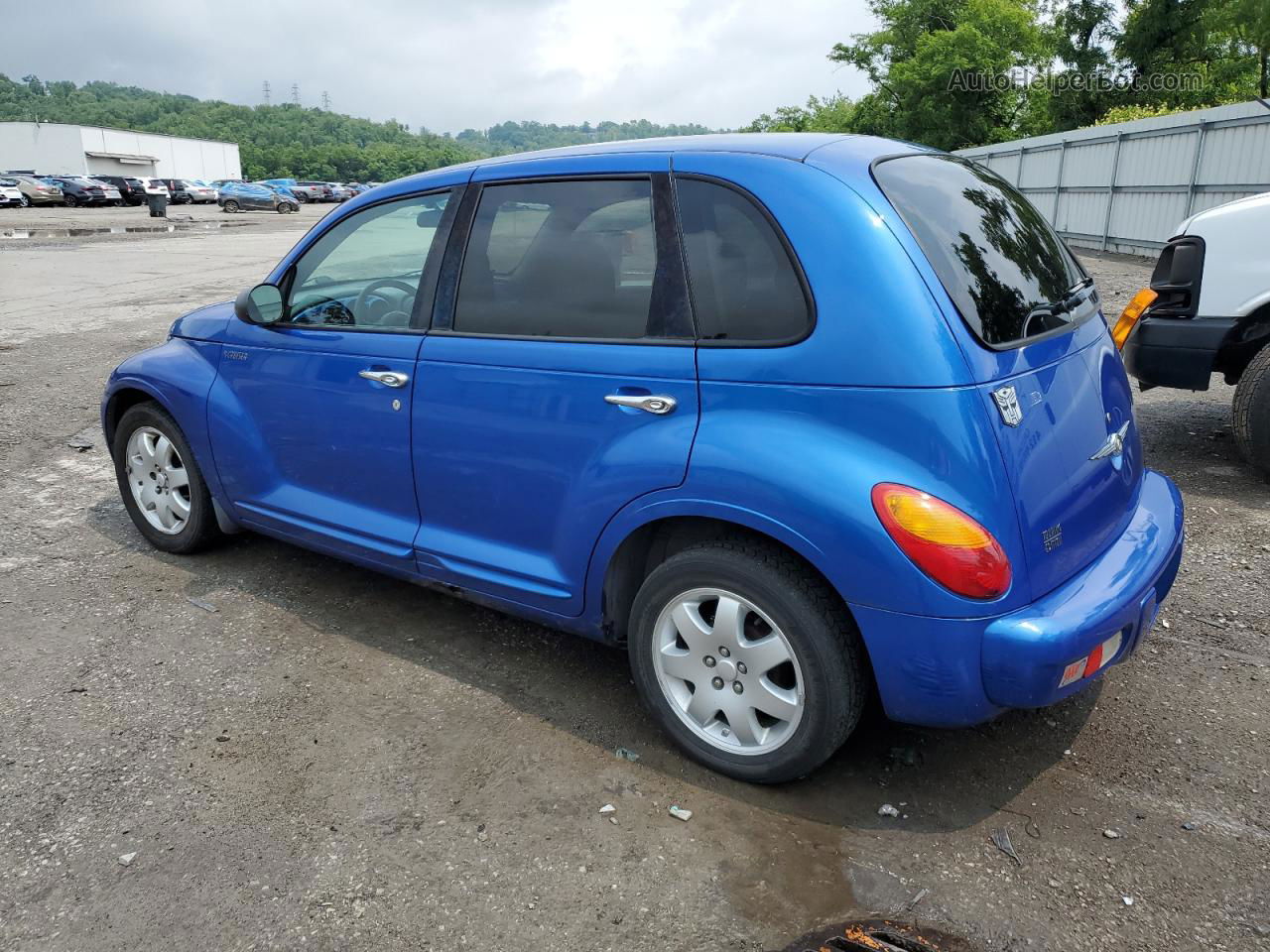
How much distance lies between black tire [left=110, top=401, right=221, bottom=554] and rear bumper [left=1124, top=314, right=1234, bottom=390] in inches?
195

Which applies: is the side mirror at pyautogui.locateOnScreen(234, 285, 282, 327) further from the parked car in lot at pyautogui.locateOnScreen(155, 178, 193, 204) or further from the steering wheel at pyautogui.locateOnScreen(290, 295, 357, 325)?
the parked car in lot at pyautogui.locateOnScreen(155, 178, 193, 204)

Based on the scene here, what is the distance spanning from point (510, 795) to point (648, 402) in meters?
1.25

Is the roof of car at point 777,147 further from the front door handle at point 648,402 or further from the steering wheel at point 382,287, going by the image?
the front door handle at point 648,402

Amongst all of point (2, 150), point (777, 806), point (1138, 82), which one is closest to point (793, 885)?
point (777, 806)

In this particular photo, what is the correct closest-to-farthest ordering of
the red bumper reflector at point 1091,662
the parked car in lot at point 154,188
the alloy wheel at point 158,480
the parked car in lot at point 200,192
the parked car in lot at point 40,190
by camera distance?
the red bumper reflector at point 1091,662 → the alloy wheel at point 158,480 → the parked car in lot at point 154,188 → the parked car in lot at point 40,190 → the parked car in lot at point 200,192

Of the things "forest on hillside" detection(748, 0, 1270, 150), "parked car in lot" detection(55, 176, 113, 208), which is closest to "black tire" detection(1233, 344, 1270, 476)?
"forest on hillside" detection(748, 0, 1270, 150)

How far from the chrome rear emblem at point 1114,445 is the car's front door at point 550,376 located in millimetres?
1222

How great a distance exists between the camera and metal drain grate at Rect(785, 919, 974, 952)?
7.52 feet

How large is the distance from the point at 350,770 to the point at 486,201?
1.97m

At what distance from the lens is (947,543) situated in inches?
95.5

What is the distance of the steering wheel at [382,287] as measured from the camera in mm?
3598

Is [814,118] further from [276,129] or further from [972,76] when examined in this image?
[276,129]

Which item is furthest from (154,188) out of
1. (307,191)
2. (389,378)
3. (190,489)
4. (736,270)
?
(736,270)

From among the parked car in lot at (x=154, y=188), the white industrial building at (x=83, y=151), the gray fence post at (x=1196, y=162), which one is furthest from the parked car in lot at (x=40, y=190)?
the gray fence post at (x=1196, y=162)
